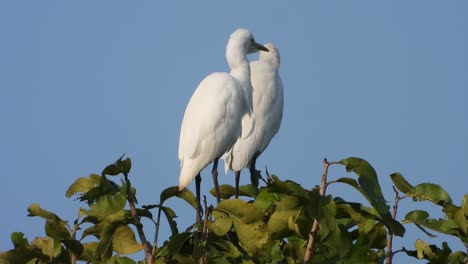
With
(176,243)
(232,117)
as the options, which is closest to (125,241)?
(176,243)

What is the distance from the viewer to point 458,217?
12.9 feet

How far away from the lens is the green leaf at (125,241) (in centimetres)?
400

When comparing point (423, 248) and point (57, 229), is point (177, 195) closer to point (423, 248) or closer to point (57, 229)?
point (57, 229)

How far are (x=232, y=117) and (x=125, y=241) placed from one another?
12.9ft

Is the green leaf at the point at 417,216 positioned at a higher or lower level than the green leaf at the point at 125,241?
higher

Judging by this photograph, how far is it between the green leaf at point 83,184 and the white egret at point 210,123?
3.23m

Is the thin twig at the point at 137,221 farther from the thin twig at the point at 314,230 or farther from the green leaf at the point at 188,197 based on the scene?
the thin twig at the point at 314,230

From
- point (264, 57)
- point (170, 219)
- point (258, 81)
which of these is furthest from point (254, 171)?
point (170, 219)

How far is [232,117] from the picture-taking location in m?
7.88

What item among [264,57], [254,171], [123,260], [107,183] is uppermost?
[264,57]

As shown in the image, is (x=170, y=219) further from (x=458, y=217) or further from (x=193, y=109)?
(x=193, y=109)

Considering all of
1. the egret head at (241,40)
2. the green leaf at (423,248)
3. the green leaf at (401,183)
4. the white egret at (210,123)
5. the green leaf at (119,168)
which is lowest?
the green leaf at (423,248)

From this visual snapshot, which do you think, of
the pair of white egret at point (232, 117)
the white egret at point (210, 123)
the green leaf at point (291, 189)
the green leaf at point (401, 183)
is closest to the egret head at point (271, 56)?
the pair of white egret at point (232, 117)

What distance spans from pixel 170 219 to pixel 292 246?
656 mm
